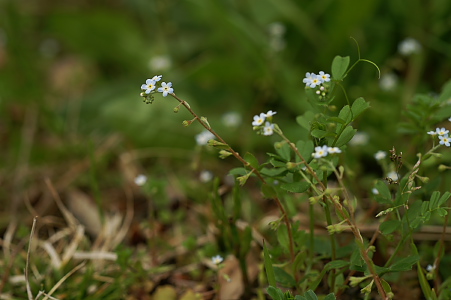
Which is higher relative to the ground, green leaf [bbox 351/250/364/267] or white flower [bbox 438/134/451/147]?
white flower [bbox 438/134/451/147]

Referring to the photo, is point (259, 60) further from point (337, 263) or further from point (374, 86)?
point (337, 263)

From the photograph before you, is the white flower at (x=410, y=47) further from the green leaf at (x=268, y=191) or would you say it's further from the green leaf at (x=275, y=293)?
the green leaf at (x=275, y=293)

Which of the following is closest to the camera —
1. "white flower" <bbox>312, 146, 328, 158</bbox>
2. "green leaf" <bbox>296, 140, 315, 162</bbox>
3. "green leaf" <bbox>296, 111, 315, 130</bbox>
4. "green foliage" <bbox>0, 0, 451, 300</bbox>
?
"white flower" <bbox>312, 146, 328, 158</bbox>

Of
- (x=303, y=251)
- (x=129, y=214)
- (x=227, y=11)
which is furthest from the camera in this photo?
(x=227, y=11)

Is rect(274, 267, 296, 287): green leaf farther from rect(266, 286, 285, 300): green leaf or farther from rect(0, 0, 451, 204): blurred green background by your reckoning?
rect(0, 0, 451, 204): blurred green background

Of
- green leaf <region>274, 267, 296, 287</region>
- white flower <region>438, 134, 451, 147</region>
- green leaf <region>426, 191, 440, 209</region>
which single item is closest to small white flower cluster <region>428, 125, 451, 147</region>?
white flower <region>438, 134, 451, 147</region>

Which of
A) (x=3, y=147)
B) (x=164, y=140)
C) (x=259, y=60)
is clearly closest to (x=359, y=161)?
(x=259, y=60)
